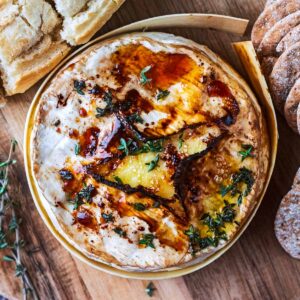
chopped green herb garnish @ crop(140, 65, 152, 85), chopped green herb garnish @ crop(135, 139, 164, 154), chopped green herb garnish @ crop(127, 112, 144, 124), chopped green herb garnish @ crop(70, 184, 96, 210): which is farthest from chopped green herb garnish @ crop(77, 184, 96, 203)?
chopped green herb garnish @ crop(140, 65, 152, 85)

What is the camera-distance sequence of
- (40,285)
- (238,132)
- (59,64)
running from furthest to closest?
1. (40,285)
2. (59,64)
3. (238,132)

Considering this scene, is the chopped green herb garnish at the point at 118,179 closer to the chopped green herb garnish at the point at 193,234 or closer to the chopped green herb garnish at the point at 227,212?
the chopped green herb garnish at the point at 193,234

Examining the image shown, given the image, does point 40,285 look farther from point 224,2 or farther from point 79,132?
point 224,2

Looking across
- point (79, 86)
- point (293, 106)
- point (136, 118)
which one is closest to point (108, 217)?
point (136, 118)

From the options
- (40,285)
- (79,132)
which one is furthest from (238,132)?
(40,285)

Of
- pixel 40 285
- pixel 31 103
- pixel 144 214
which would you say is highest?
pixel 31 103

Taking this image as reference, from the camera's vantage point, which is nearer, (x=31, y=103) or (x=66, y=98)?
(x=66, y=98)

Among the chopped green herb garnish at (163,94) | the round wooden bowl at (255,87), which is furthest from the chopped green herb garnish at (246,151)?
the chopped green herb garnish at (163,94)
